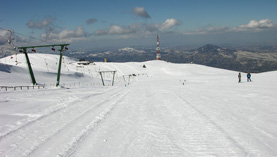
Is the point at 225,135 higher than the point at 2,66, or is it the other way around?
the point at 2,66

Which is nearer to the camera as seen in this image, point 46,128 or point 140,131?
point 140,131

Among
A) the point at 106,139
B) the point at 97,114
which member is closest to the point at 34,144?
the point at 106,139

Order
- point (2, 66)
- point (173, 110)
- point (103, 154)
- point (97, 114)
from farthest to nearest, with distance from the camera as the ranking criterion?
point (2, 66)
point (173, 110)
point (97, 114)
point (103, 154)

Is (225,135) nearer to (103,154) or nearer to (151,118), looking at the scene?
(151,118)

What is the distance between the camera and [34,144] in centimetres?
738

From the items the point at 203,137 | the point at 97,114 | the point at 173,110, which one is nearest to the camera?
the point at 203,137

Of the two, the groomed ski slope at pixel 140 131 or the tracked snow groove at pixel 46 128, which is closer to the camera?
the groomed ski slope at pixel 140 131

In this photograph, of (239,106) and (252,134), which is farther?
(239,106)

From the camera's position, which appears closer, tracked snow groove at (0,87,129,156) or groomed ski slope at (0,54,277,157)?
groomed ski slope at (0,54,277,157)

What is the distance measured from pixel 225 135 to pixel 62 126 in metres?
7.12

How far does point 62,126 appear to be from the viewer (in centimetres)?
939

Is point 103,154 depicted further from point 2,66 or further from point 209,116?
point 2,66

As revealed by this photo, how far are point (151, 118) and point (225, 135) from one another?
156 inches

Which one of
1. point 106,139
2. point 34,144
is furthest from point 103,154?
point 34,144
